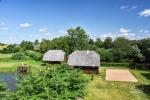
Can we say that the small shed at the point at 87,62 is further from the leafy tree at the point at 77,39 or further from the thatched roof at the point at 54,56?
the leafy tree at the point at 77,39

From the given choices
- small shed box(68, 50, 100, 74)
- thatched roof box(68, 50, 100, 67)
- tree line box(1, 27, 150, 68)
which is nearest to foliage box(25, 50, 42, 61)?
tree line box(1, 27, 150, 68)

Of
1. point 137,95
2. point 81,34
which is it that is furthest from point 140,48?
point 137,95

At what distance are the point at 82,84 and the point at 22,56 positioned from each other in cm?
5652

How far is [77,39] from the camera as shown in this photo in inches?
2977

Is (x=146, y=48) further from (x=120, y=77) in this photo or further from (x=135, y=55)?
(x=120, y=77)

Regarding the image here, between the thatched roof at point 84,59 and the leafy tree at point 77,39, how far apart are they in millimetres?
25619

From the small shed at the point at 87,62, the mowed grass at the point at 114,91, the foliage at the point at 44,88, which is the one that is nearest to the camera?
the foliage at the point at 44,88

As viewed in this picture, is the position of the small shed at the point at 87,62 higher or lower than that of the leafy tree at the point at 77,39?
lower

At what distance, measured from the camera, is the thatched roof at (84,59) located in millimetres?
46844

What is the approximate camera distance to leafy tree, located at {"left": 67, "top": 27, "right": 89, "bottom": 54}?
75.2m

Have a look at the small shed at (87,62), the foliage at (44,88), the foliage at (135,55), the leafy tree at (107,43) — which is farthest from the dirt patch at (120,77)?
the leafy tree at (107,43)

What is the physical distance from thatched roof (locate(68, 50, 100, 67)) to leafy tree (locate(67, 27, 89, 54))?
84.1 feet

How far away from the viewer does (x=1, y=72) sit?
164 feet

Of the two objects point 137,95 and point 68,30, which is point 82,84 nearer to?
point 137,95
